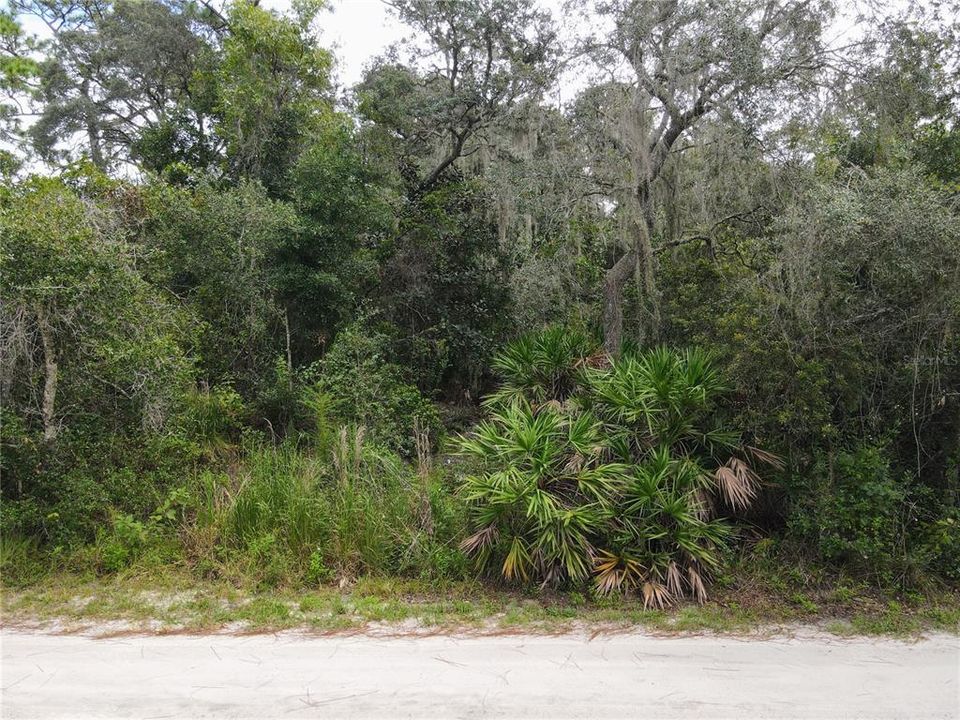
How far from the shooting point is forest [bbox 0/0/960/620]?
6848 mm

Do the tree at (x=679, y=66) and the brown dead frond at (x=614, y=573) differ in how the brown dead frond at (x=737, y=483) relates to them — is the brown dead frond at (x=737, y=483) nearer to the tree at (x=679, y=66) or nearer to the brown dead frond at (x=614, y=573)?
the brown dead frond at (x=614, y=573)

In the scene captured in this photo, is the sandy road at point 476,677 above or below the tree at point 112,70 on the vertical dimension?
below

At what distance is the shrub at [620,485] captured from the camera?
6551mm

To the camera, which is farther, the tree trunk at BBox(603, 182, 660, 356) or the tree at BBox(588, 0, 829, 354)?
the tree trunk at BBox(603, 182, 660, 356)

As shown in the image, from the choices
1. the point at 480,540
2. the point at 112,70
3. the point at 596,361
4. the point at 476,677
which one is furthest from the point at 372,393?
the point at 112,70

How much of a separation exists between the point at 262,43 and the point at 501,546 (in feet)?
38.6

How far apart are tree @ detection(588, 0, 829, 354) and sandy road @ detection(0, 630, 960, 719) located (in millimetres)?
5412

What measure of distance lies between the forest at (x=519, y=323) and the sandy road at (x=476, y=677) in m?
1.11

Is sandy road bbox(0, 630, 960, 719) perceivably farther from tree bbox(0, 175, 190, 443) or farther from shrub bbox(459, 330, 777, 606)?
tree bbox(0, 175, 190, 443)

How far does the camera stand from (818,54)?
30.8ft

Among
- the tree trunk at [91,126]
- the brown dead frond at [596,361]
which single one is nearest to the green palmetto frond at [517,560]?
the brown dead frond at [596,361]

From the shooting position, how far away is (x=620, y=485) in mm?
6891

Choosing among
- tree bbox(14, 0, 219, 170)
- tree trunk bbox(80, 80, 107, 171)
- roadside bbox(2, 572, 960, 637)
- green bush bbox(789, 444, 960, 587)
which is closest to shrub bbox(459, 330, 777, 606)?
roadside bbox(2, 572, 960, 637)

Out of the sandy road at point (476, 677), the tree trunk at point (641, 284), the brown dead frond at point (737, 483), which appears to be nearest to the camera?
the sandy road at point (476, 677)
